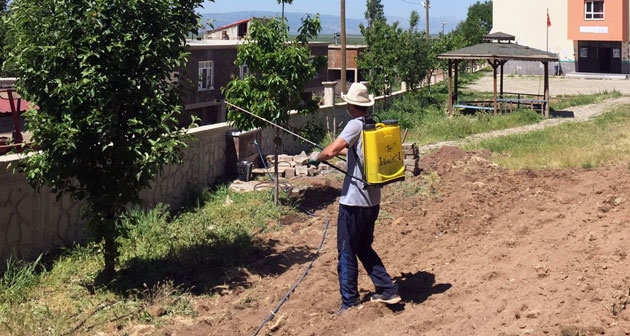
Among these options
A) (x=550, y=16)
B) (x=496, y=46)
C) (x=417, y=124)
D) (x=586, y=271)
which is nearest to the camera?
(x=586, y=271)

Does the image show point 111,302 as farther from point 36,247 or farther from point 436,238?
point 436,238

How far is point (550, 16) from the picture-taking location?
201 ft

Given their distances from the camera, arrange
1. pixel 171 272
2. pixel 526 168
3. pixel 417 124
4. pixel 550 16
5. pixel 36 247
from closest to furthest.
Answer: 1. pixel 171 272
2. pixel 36 247
3. pixel 526 168
4. pixel 417 124
5. pixel 550 16

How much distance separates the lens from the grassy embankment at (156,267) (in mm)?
6883

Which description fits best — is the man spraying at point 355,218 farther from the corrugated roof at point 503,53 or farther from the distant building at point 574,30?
the distant building at point 574,30

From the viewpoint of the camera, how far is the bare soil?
5547mm

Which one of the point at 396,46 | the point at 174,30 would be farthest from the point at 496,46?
the point at 174,30

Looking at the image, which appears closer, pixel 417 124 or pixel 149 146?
pixel 149 146

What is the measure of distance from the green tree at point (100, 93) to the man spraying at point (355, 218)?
202cm

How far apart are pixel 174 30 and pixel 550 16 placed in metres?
58.9

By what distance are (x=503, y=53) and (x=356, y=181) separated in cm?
2074

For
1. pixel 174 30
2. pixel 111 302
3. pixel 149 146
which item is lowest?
pixel 111 302

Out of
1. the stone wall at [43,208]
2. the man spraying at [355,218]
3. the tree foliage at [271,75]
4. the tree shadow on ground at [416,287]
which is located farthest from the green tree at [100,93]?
the tree foliage at [271,75]

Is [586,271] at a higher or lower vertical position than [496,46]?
lower
